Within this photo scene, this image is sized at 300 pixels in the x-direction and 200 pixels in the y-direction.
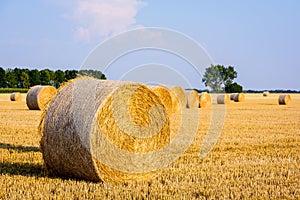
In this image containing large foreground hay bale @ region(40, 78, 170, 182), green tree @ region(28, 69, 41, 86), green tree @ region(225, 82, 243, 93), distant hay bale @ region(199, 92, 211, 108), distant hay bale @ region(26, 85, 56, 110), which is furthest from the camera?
green tree @ region(28, 69, 41, 86)

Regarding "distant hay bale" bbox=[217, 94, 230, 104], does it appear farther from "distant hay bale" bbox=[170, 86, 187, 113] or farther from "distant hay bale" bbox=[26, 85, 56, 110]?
"distant hay bale" bbox=[26, 85, 56, 110]

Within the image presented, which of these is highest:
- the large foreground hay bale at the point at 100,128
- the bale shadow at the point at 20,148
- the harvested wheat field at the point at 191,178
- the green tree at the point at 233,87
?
the green tree at the point at 233,87

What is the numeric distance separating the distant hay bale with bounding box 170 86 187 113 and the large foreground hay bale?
15.2m

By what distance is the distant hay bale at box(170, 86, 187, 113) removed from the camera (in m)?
22.8

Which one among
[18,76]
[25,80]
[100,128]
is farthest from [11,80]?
[100,128]

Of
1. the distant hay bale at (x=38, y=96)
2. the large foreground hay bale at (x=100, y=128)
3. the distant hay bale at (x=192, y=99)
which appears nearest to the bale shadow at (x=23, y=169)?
the large foreground hay bale at (x=100, y=128)

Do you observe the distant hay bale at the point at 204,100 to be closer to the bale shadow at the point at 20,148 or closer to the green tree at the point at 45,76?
the bale shadow at the point at 20,148

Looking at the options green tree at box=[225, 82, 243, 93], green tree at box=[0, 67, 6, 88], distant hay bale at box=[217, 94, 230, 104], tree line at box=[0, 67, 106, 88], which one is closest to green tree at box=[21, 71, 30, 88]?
tree line at box=[0, 67, 106, 88]

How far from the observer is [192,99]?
26703 millimetres

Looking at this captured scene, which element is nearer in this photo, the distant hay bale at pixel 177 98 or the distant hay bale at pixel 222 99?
the distant hay bale at pixel 177 98

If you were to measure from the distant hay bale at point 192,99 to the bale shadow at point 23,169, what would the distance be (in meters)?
19.4

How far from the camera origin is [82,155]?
241 inches

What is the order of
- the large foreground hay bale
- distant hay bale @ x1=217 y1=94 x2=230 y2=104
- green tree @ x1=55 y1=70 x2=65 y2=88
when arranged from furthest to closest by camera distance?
green tree @ x1=55 y1=70 x2=65 y2=88, distant hay bale @ x1=217 y1=94 x2=230 y2=104, the large foreground hay bale

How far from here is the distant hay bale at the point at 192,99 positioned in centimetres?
2636
